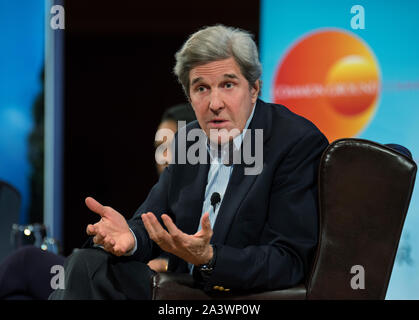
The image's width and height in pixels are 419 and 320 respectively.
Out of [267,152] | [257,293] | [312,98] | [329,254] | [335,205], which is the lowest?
[257,293]

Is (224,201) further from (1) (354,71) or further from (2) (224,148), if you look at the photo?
(1) (354,71)

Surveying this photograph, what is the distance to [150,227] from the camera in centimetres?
160

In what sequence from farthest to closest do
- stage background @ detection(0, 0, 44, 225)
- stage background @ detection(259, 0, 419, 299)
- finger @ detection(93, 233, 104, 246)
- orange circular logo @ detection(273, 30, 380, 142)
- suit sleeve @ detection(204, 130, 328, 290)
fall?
stage background @ detection(0, 0, 44, 225), orange circular logo @ detection(273, 30, 380, 142), stage background @ detection(259, 0, 419, 299), finger @ detection(93, 233, 104, 246), suit sleeve @ detection(204, 130, 328, 290)

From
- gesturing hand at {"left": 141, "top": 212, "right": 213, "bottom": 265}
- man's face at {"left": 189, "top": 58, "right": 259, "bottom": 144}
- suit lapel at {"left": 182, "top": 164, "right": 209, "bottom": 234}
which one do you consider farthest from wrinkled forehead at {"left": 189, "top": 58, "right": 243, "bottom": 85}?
gesturing hand at {"left": 141, "top": 212, "right": 213, "bottom": 265}

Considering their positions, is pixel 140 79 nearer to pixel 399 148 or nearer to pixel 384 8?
pixel 384 8

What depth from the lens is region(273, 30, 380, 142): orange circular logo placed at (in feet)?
11.3

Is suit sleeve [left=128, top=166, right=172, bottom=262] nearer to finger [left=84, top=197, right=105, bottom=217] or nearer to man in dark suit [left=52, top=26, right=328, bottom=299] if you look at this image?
man in dark suit [left=52, top=26, right=328, bottom=299]

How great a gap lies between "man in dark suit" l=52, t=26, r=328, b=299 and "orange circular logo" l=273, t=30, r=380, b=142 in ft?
5.18

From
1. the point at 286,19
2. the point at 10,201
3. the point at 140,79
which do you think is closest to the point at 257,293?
the point at 10,201

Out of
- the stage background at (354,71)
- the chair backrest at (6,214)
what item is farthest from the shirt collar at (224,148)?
the chair backrest at (6,214)

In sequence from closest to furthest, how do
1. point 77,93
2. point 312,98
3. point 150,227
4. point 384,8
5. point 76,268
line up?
1. point 150,227
2. point 76,268
3. point 384,8
4. point 312,98
5. point 77,93

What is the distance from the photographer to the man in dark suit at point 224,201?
5.49 feet

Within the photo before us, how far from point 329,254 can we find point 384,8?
2157 mm

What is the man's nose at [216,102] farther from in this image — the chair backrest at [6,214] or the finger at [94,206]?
the chair backrest at [6,214]
